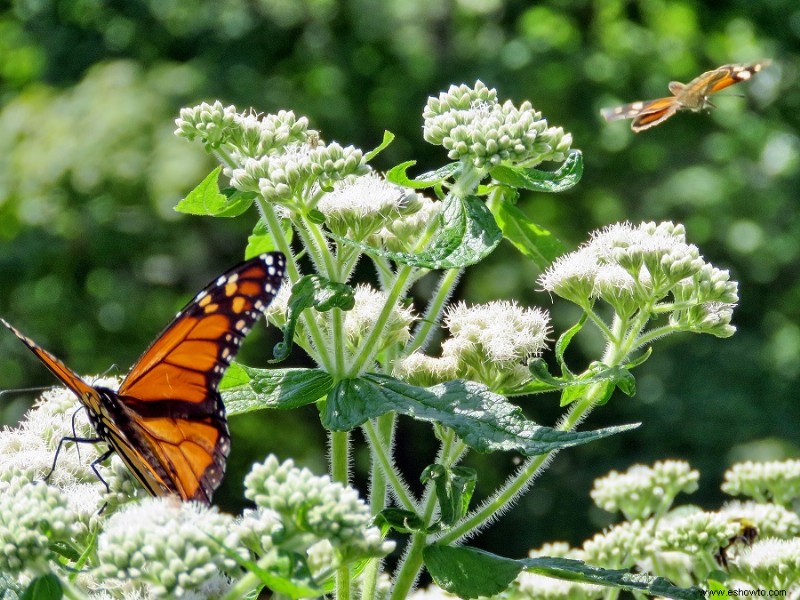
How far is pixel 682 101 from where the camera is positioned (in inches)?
110

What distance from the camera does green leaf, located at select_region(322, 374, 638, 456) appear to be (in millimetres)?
1666

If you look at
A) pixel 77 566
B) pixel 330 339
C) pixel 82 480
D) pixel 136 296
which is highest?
pixel 136 296

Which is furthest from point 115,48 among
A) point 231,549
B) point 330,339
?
point 231,549

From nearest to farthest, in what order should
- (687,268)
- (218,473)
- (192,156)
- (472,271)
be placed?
(218,473) < (687,268) < (192,156) < (472,271)

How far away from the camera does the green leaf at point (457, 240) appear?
175cm

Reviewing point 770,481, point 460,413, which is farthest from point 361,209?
point 770,481

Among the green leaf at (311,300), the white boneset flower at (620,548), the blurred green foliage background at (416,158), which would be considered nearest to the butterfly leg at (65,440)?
the green leaf at (311,300)

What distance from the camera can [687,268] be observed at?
80.1 inches

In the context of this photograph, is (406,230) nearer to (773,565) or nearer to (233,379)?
(233,379)

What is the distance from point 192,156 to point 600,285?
600 centimetres

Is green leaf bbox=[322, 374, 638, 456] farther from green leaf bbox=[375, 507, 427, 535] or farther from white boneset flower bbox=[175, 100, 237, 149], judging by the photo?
white boneset flower bbox=[175, 100, 237, 149]

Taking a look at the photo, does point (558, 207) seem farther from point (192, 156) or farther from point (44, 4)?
point (44, 4)

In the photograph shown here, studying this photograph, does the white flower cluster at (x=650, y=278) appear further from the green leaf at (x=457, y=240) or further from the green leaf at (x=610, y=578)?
the green leaf at (x=610, y=578)

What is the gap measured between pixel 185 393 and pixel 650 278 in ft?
2.88
